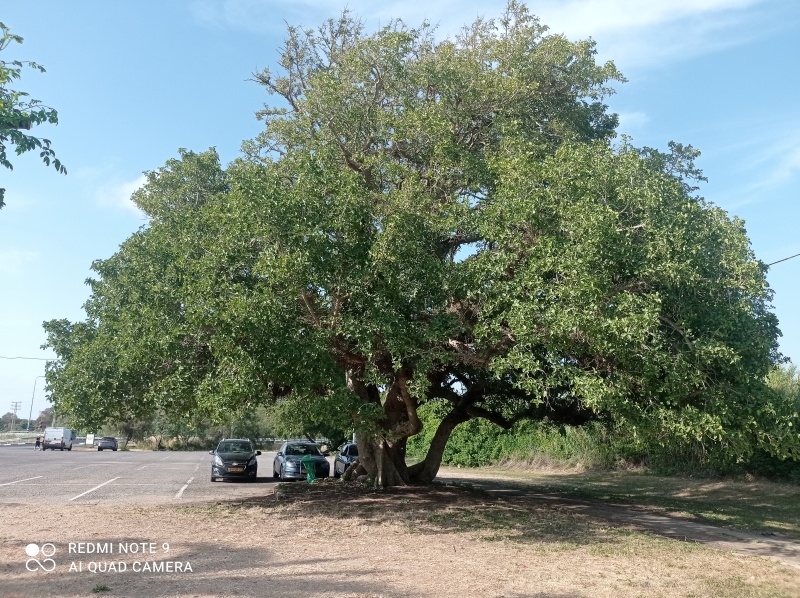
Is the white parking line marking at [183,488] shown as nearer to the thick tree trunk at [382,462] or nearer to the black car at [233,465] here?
the black car at [233,465]

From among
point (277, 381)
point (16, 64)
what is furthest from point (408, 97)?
point (16, 64)

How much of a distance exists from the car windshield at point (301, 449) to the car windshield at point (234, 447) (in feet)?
5.26

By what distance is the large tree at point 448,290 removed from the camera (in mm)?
10930

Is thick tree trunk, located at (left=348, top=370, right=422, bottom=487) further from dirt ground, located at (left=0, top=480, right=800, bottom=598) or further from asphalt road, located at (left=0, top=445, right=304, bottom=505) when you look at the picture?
asphalt road, located at (left=0, top=445, right=304, bottom=505)

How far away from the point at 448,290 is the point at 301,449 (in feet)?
54.1

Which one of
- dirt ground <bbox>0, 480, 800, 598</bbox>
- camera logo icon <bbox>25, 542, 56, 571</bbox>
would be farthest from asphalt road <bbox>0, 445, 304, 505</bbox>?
camera logo icon <bbox>25, 542, 56, 571</bbox>

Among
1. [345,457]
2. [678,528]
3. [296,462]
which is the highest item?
[345,457]

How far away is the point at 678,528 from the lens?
14.1 metres

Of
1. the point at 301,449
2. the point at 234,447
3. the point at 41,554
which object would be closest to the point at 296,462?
the point at 301,449

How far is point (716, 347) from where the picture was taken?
10844 millimetres

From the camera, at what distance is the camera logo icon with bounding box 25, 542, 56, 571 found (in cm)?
846

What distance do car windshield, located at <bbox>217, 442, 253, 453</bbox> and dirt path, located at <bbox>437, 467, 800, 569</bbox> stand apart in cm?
1081

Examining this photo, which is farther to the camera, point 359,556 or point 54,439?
point 54,439

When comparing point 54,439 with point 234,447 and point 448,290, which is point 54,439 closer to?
point 234,447
